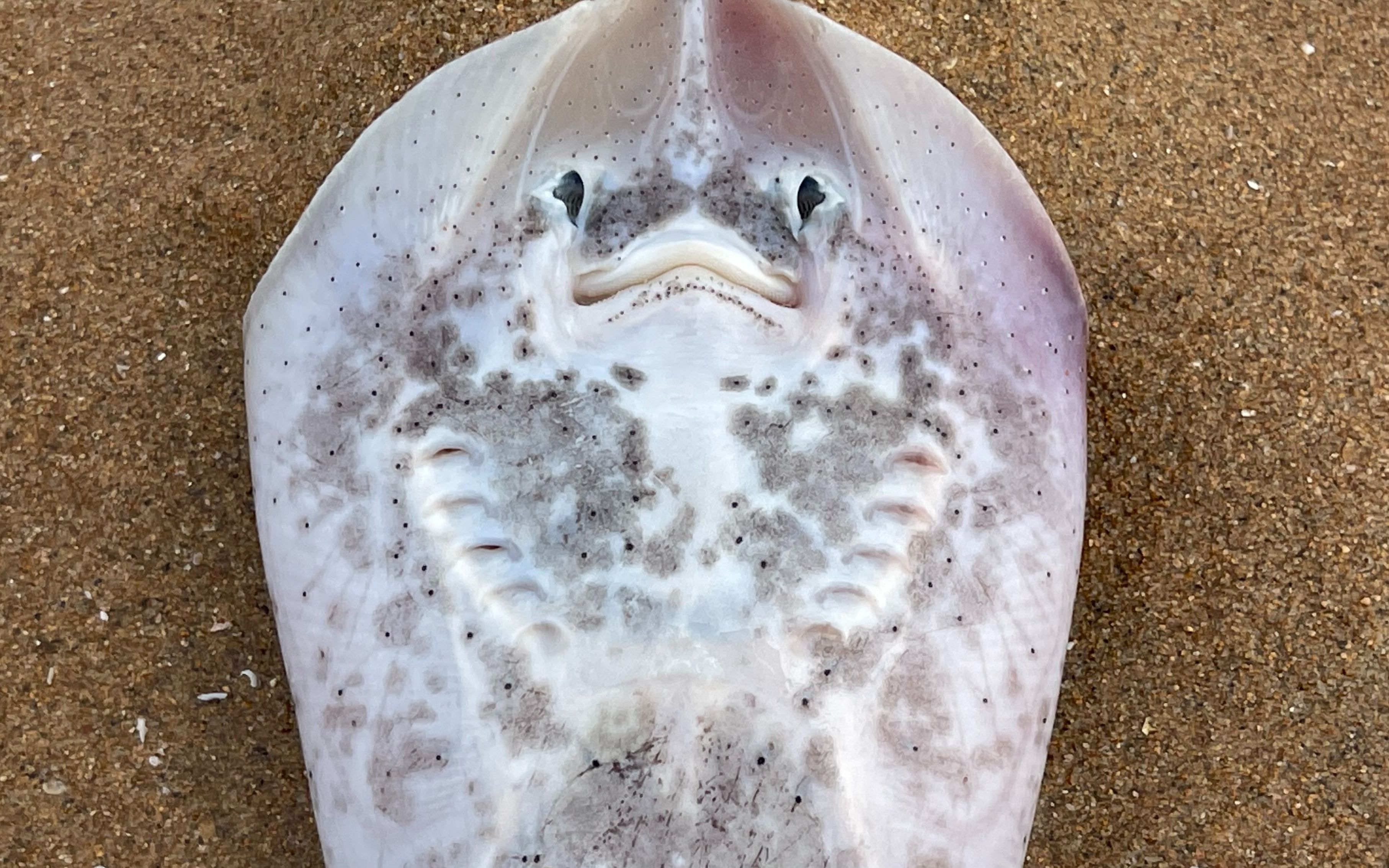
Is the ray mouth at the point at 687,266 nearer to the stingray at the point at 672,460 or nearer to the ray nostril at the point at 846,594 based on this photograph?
the stingray at the point at 672,460

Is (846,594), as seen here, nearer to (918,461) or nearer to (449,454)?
(918,461)

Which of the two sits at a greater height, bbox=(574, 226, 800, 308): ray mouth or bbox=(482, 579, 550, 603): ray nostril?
bbox=(574, 226, 800, 308): ray mouth

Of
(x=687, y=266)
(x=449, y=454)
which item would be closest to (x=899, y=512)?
(x=687, y=266)

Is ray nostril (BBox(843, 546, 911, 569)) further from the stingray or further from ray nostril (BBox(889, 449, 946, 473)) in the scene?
ray nostril (BBox(889, 449, 946, 473))

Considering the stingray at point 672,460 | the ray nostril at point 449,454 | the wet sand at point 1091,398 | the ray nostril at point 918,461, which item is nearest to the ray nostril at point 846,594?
the stingray at point 672,460

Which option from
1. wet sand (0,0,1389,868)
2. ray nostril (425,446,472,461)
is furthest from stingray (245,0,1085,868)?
wet sand (0,0,1389,868)

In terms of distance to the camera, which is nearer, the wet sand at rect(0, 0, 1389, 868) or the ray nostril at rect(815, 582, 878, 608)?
the ray nostril at rect(815, 582, 878, 608)
